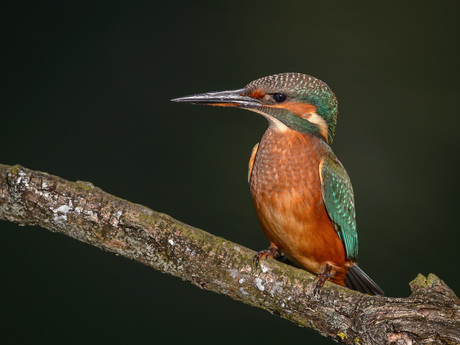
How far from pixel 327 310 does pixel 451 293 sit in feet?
1.25

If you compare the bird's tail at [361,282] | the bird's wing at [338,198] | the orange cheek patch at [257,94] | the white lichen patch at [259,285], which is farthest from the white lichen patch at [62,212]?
the bird's tail at [361,282]

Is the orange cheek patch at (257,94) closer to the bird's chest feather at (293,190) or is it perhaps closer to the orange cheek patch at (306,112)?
the orange cheek patch at (306,112)

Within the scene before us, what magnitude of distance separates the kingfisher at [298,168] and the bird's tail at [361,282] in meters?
0.16

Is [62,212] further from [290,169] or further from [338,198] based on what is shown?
[338,198]

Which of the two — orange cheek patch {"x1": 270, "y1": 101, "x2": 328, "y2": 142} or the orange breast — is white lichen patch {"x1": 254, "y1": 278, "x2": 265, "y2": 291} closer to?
the orange breast

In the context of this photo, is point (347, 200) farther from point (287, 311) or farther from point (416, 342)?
point (416, 342)

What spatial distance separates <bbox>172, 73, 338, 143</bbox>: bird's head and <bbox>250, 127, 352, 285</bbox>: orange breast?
0.20ft

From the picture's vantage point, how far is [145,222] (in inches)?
69.6

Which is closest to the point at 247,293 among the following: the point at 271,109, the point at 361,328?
the point at 361,328

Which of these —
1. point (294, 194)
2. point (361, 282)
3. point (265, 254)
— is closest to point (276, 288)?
point (265, 254)

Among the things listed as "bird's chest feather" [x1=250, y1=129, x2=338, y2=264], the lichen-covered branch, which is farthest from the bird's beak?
the lichen-covered branch

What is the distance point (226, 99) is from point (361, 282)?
0.97 m

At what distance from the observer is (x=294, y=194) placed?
2045mm

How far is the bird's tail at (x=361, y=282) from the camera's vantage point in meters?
2.26
